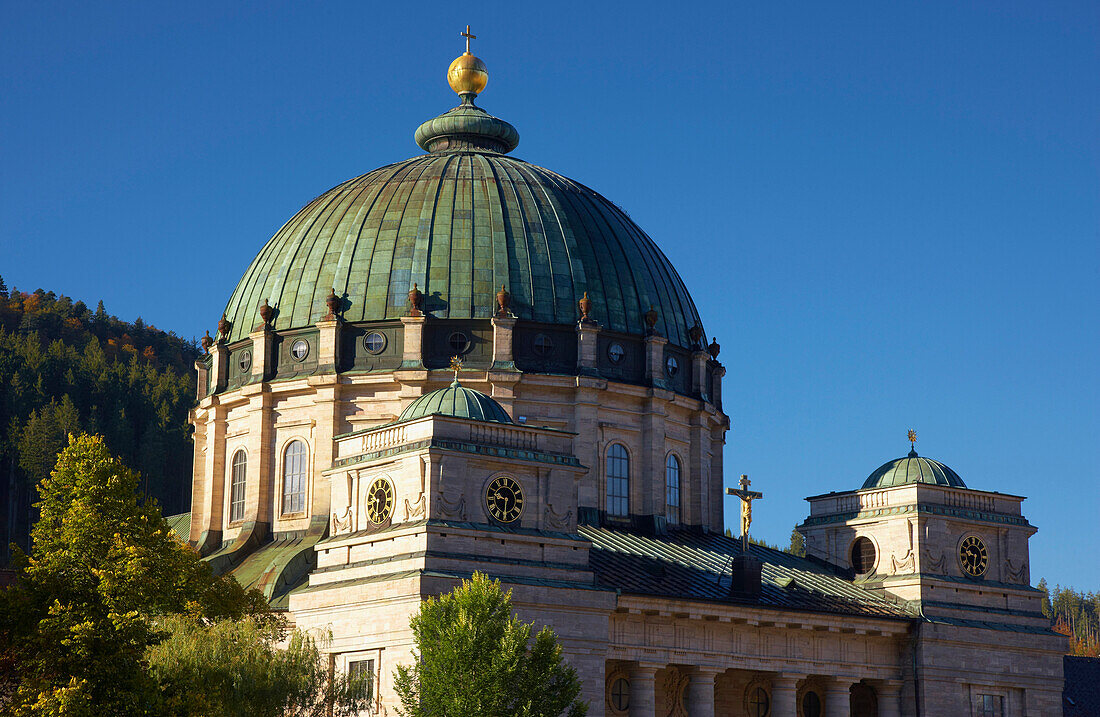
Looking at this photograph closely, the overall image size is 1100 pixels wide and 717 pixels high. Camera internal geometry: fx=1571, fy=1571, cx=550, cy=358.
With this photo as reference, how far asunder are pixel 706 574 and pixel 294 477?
19.4 metres

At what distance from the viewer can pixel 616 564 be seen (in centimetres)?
6184

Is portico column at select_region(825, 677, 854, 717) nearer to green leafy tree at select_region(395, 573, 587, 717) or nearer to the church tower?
the church tower

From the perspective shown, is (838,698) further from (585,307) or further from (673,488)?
(585,307)

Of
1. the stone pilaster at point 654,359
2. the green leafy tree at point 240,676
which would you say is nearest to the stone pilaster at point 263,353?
the stone pilaster at point 654,359

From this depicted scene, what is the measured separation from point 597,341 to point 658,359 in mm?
3356

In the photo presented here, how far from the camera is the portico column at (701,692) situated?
201 feet

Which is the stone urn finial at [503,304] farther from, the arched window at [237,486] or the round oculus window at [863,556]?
the round oculus window at [863,556]

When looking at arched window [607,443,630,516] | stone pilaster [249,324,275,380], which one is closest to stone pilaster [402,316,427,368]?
stone pilaster [249,324,275,380]

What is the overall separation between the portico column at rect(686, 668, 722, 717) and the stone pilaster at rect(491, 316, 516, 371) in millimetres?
16053

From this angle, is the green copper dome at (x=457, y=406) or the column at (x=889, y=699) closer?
the green copper dome at (x=457, y=406)

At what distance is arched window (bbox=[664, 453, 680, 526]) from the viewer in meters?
72.9

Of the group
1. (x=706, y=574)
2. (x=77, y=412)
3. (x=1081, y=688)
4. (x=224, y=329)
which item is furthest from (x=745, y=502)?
(x=77, y=412)

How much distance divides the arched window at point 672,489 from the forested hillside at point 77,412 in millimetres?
76626

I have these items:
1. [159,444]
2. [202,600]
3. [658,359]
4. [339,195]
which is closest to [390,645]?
[202,600]
